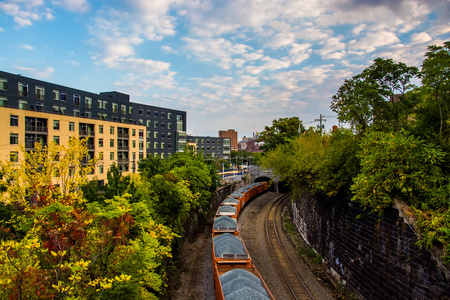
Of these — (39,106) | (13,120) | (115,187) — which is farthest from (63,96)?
(115,187)

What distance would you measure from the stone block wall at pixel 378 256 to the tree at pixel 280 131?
34.3 metres

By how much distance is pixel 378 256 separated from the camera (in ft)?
44.1

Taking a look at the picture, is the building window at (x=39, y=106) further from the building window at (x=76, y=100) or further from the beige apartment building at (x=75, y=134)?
the beige apartment building at (x=75, y=134)

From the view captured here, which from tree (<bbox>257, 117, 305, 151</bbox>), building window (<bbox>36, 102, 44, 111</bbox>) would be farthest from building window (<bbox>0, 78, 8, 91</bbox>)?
tree (<bbox>257, 117, 305, 151</bbox>)

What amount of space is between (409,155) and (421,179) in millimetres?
1145

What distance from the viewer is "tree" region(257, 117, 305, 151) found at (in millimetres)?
54562

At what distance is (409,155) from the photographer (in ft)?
37.7

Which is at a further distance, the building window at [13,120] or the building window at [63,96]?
the building window at [63,96]

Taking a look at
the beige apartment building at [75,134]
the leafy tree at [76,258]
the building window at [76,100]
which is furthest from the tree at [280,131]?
the leafy tree at [76,258]

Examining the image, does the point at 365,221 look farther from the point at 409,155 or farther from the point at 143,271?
the point at 143,271

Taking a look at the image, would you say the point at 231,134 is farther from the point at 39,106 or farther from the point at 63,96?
the point at 39,106

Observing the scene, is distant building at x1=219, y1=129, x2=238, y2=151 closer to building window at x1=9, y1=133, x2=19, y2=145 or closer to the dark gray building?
the dark gray building

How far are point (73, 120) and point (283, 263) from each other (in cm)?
3571

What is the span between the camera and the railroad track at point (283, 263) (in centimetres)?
1633
